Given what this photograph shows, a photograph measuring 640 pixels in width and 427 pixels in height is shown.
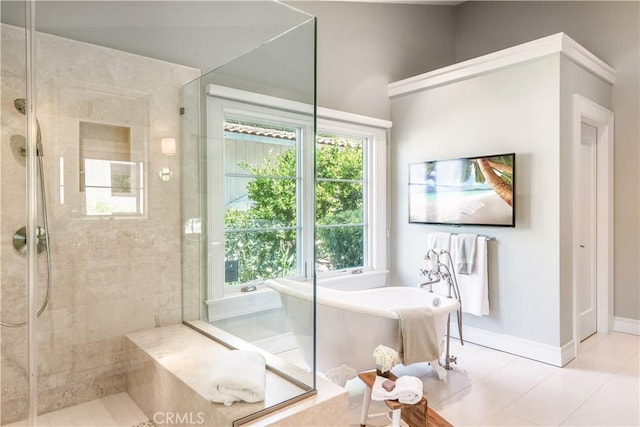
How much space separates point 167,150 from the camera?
2373 millimetres

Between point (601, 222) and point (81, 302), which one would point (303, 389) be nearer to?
point (81, 302)

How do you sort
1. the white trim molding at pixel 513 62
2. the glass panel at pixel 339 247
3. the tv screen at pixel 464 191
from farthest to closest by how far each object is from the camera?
the glass panel at pixel 339 247 < the tv screen at pixel 464 191 < the white trim molding at pixel 513 62

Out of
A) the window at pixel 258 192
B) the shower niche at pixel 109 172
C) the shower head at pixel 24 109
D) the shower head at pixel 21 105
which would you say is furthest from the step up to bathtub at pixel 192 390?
the shower head at pixel 21 105

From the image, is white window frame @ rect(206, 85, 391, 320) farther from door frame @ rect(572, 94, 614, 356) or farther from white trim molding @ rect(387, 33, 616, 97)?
door frame @ rect(572, 94, 614, 356)

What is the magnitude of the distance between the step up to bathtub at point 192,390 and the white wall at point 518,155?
2.15 metres

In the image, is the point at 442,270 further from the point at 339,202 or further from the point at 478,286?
the point at 339,202

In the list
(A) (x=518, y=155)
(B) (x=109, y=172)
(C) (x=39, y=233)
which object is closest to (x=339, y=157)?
(A) (x=518, y=155)

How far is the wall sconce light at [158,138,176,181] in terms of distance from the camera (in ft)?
7.73

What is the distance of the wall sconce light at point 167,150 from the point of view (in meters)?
2.36

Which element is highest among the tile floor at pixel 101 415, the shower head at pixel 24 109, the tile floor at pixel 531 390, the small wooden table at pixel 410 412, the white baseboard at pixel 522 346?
the shower head at pixel 24 109

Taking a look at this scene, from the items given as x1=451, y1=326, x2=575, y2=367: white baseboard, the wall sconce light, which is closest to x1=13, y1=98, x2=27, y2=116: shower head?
the wall sconce light

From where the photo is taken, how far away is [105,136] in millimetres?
2139

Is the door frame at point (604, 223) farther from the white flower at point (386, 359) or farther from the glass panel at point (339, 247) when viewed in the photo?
the white flower at point (386, 359)

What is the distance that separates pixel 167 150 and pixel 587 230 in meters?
3.95
